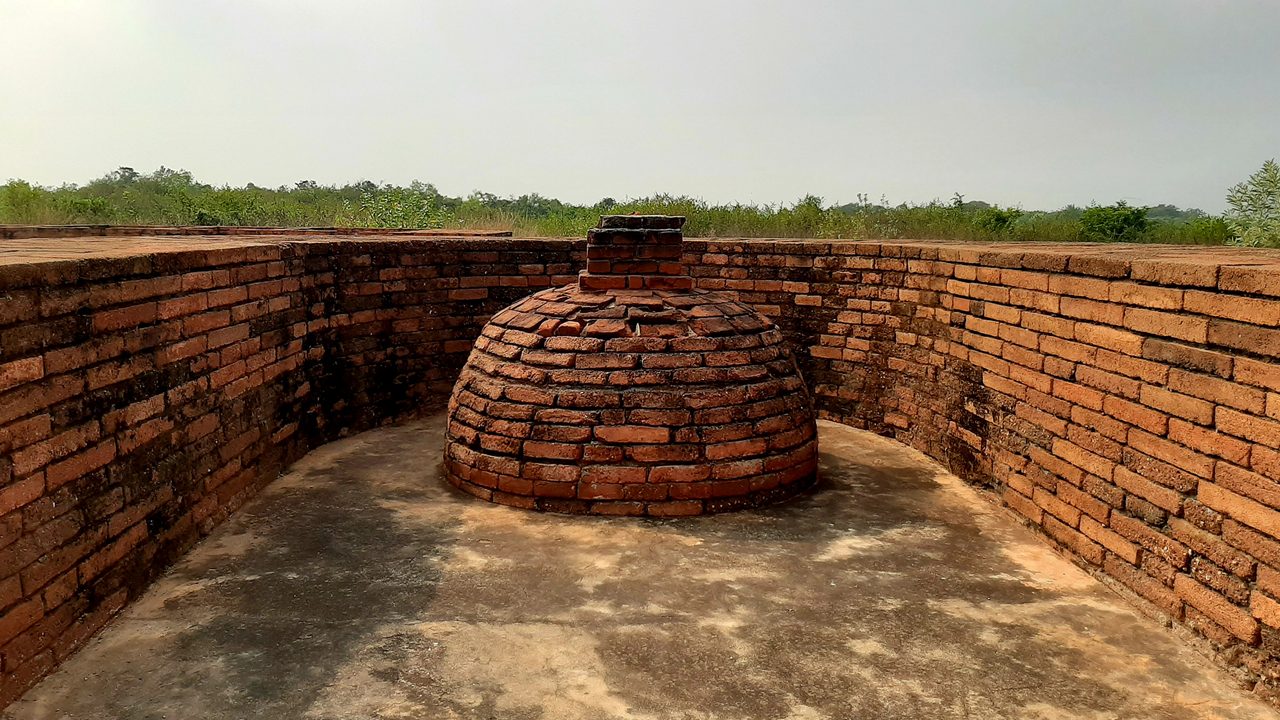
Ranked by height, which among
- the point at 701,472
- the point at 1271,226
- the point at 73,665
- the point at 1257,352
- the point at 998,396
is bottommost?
the point at 73,665

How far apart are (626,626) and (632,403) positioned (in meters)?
1.43

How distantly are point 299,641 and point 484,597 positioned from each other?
2.33ft

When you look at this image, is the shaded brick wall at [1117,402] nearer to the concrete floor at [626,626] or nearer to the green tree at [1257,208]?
the concrete floor at [626,626]

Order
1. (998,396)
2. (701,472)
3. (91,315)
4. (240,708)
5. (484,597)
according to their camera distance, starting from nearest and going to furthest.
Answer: (240,708) < (91,315) < (484,597) < (701,472) < (998,396)

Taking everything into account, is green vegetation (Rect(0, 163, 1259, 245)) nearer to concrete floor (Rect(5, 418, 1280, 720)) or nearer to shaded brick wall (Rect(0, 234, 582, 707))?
shaded brick wall (Rect(0, 234, 582, 707))

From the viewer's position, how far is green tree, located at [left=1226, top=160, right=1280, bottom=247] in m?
10.9

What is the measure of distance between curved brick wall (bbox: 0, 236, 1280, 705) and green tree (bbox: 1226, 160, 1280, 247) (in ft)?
24.1

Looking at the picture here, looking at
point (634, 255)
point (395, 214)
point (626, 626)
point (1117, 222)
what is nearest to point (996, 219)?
point (1117, 222)

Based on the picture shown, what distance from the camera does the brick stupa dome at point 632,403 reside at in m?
4.54

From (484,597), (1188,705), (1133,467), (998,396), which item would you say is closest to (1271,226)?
(998,396)

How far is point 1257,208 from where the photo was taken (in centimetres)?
1117

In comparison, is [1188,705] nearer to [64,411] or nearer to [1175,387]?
[1175,387]

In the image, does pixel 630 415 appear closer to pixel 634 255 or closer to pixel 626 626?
pixel 634 255

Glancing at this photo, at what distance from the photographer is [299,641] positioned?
10.6 ft
